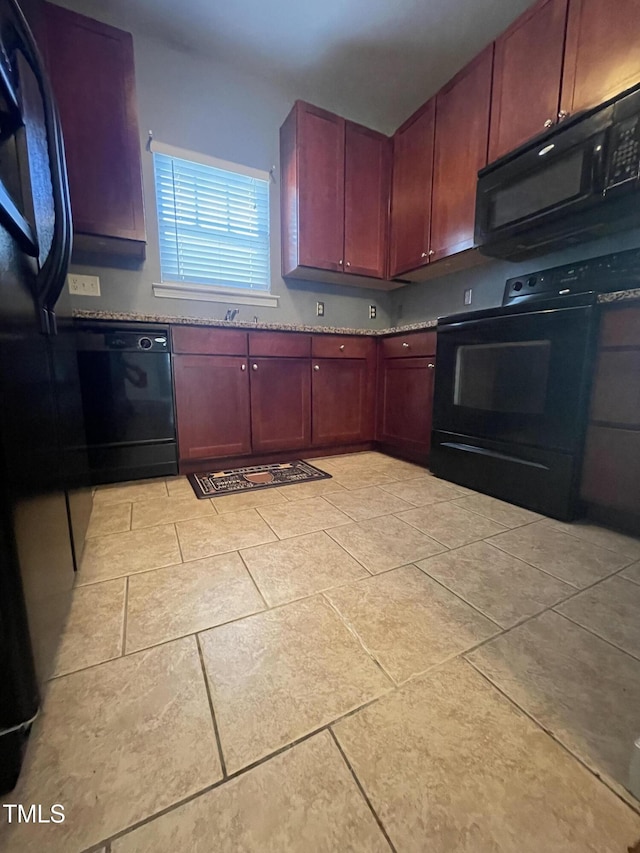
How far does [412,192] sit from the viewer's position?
252 cm

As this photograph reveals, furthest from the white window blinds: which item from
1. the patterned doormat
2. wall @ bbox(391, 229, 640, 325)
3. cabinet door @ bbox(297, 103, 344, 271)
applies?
the patterned doormat

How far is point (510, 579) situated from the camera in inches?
42.1

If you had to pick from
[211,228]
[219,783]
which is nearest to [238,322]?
[211,228]

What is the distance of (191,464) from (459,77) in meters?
2.91

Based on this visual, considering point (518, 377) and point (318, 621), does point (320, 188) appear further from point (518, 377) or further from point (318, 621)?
point (318, 621)

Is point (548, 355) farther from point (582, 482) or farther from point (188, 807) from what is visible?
point (188, 807)

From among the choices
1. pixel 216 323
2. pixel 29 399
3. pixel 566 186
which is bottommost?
pixel 29 399

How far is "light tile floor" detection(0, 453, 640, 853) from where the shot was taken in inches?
19.3

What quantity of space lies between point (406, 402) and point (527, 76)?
6.01 ft

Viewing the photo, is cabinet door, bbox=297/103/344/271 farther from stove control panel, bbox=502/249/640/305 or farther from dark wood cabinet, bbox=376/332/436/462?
stove control panel, bbox=502/249/640/305

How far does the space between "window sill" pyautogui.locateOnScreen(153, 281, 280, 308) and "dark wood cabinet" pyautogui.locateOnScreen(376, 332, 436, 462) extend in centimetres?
99

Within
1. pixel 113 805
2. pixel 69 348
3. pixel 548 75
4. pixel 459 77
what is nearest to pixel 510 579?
pixel 113 805

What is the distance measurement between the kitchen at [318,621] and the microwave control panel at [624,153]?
0.69ft

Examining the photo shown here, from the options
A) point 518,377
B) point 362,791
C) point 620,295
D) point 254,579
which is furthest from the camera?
point 518,377
